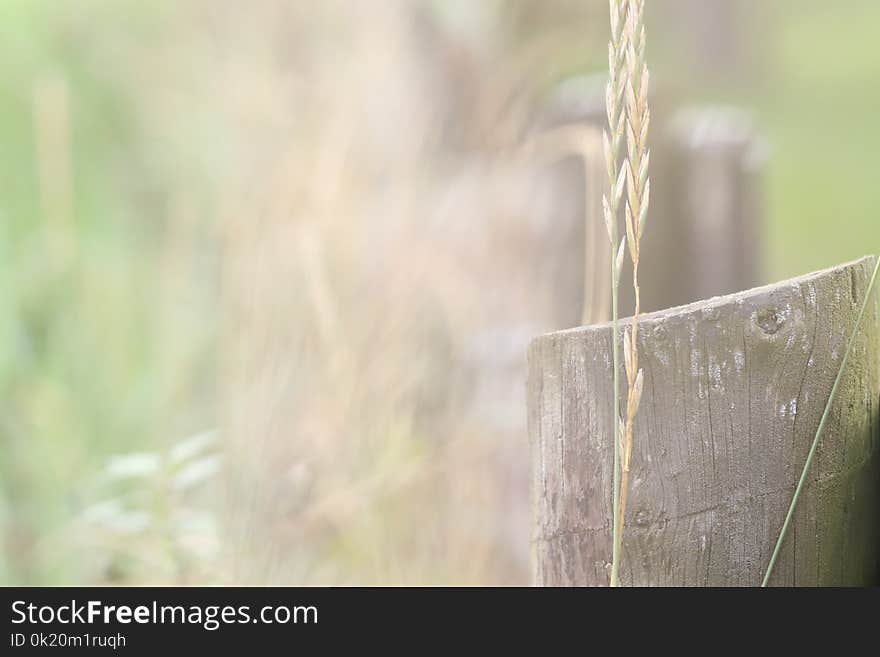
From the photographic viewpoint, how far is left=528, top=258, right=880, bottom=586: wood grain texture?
0.84 metres

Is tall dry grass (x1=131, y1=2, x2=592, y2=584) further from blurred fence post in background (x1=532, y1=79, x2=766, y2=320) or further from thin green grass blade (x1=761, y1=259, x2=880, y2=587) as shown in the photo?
thin green grass blade (x1=761, y1=259, x2=880, y2=587)

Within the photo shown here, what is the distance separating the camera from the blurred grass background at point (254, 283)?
211 centimetres

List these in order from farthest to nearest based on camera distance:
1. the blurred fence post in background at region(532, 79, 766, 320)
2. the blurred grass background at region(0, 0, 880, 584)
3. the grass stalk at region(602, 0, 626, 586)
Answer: the blurred fence post in background at region(532, 79, 766, 320)
the blurred grass background at region(0, 0, 880, 584)
the grass stalk at region(602, 0, 626, 586)

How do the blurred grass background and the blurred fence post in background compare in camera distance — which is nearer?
the blurred grass background

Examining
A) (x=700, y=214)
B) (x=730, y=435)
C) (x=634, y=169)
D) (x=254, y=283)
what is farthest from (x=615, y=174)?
(x=700, y=214)

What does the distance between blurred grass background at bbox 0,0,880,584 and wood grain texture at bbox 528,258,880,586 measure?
3.55 feet

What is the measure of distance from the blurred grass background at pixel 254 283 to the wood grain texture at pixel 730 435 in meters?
1.08

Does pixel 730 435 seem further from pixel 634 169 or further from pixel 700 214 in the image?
pixel 700 214

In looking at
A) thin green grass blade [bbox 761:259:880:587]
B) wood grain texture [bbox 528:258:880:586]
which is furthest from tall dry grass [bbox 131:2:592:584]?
thin green grass blade [bbox 761:259:880:587]

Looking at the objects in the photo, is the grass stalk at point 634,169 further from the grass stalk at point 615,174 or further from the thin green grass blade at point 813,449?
the thin green grass blade at point 813,449

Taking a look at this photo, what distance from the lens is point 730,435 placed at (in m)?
0.85

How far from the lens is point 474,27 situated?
12.1 feet
